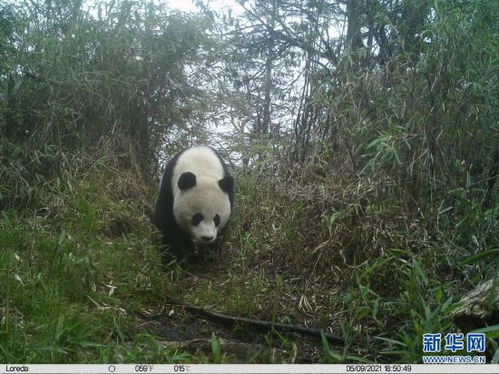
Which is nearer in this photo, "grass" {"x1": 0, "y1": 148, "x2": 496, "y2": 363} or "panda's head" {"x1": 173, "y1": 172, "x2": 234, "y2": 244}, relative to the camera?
"grass" {"x1": 0, "y1": 148, "x2": 496, "y2": 363}

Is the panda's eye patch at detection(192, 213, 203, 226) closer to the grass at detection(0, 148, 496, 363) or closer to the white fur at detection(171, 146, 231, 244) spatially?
the white fur at detection(171, 146, 231, 244)

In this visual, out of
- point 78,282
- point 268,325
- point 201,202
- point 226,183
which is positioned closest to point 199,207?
point 201,202

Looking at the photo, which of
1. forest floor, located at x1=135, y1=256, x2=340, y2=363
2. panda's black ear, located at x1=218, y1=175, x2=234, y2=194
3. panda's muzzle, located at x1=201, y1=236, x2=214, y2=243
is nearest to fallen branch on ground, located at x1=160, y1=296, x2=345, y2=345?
forest floor, located at x1=135, y1=256, x2=340, y2=363

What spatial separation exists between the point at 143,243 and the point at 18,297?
1356 millimetres

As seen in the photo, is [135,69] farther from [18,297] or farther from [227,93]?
[18,297]

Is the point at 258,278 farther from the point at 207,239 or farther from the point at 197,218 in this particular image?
the point at 197,218

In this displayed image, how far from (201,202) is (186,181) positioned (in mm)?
203

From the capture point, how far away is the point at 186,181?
13.2 feet

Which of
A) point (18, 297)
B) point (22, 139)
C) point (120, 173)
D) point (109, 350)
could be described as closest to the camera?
point (109, 350)

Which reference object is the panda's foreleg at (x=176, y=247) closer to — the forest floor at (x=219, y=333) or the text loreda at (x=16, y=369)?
the forest floor at (x=219, y=333)

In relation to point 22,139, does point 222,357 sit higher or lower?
lower

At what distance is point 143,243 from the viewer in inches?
153

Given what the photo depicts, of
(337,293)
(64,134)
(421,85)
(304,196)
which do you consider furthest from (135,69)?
(337,293)

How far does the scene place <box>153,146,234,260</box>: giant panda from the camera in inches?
159
